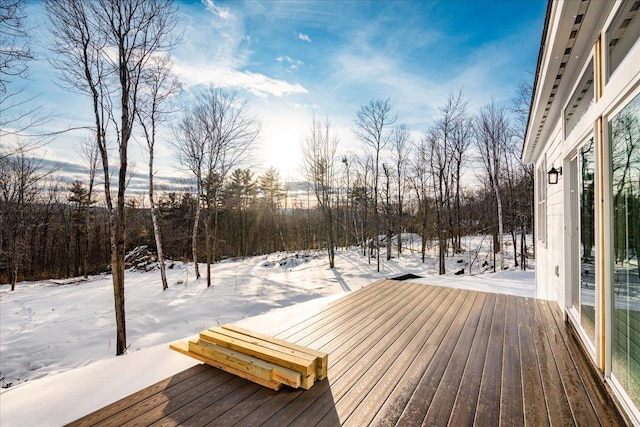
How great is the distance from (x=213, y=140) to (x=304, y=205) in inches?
661

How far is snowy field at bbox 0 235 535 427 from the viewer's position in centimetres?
214

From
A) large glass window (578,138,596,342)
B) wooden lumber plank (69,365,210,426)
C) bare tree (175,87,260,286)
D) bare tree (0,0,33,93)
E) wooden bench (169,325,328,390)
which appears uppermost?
bare tree (175,87,260,286)

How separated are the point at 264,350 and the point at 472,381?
1510mm

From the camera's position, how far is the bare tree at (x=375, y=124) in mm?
12297

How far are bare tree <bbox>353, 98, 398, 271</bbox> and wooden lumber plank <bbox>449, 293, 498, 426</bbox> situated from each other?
9.30 meters

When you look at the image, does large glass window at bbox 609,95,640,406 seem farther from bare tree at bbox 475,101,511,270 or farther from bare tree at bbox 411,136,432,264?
bare tree at bbox 411,136,432,264

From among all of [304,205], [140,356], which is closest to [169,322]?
[140,356]

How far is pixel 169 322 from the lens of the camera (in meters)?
6.57

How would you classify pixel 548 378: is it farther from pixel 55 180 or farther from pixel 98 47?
pixel 55 180

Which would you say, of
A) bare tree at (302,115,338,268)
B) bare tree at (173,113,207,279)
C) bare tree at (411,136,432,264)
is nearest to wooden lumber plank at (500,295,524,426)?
bare tree at (173,113,207,279)

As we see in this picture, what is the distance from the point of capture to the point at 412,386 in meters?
1.92

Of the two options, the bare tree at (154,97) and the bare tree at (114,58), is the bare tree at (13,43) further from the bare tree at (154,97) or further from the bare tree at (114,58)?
the bare tree at (154,97)

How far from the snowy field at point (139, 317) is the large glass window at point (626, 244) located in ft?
8.66

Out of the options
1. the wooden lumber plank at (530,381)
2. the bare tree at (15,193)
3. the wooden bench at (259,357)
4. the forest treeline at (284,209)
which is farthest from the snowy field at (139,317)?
the forest treeline at (284,209)
